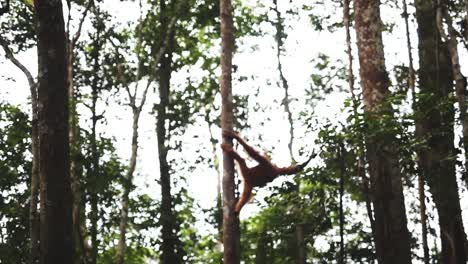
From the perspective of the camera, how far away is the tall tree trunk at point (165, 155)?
16.0 metres

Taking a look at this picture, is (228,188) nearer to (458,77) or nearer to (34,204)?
(458,77)

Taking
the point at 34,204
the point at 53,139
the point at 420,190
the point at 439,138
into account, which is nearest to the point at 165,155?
the point at 34,204

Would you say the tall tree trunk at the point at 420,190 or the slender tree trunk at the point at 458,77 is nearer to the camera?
the slender tree trunk at the point at 458,77

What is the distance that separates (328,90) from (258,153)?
1304 centimetres

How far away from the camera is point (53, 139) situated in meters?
4.46

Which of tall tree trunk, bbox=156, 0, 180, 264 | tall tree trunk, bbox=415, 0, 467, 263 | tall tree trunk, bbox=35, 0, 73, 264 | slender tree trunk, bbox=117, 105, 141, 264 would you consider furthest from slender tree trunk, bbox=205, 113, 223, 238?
tall tree trunk, bbox=35, 0, 73, 264

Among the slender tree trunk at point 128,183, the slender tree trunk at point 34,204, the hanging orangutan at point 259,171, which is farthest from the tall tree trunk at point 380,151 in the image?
the slender tree trunk at point 128,183

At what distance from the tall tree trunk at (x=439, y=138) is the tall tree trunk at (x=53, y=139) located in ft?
14.3

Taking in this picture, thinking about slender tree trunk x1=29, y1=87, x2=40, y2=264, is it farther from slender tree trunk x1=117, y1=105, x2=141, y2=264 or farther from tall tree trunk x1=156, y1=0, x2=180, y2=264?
tall tree trunk x1=156, y1=0, x2=180, y2=264

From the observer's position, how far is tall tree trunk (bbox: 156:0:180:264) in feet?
52.3

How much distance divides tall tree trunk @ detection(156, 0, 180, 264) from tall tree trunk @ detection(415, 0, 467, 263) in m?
7.56

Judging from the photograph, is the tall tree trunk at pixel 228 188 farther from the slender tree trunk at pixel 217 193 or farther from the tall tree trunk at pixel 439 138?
the slender tree trunk at pixel 217 193

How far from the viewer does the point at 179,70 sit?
19.2 meters

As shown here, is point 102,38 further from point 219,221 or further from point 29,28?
point 219,221
